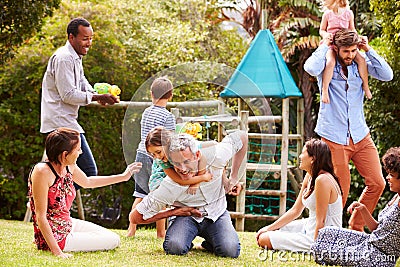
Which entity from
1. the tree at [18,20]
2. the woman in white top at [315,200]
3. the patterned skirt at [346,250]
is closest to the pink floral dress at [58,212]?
the woman in white top at [315,200]

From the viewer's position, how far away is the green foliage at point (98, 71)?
9.09 metres

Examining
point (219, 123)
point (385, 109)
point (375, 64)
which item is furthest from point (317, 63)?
point (385, 109)

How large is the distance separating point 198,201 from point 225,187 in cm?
21

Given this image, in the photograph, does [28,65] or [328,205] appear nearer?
[328,205]

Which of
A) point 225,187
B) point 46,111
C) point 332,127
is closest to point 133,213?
point 225,187

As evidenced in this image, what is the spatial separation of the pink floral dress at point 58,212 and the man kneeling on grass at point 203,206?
1.65 feet

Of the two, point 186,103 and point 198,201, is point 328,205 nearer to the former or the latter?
point 198,201

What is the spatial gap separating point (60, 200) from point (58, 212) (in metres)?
0.08

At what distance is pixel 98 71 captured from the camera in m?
9.20

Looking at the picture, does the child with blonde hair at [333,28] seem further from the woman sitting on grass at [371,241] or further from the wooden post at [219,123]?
the woman sitting on grass at [371,241]

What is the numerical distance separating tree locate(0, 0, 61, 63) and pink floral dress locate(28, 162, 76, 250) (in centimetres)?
294

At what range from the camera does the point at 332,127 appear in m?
5.29

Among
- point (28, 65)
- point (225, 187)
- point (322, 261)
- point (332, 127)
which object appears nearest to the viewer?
point (322, 261)

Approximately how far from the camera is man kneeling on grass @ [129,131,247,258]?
4.54m
